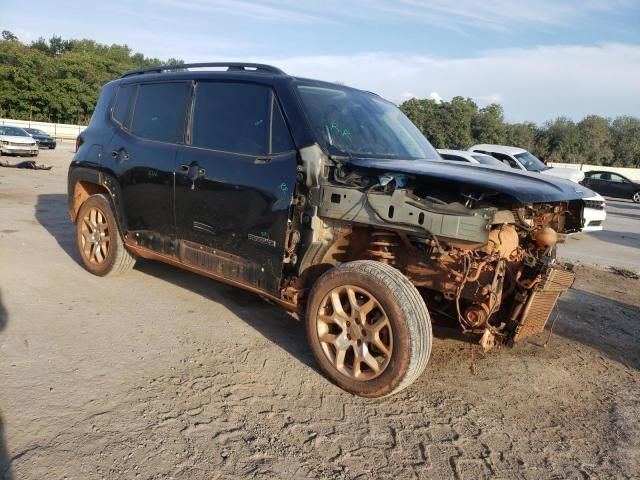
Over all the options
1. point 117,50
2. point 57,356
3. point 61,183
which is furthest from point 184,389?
point 117,50

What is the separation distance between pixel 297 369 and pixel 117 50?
100 m

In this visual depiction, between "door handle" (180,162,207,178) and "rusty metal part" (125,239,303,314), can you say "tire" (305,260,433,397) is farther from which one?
"door handle" (180,162,207,178)

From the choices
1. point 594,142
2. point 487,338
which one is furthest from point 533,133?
point 487,338

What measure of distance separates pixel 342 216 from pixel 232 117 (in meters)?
1.33

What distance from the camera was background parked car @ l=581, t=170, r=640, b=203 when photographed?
25.3m

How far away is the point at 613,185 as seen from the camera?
2597 centimetres

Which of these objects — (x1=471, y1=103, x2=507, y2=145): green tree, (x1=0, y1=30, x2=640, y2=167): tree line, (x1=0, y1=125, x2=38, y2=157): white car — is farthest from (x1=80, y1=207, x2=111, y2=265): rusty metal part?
(x1=471, y1=103, x2=507, y2=145): green tree

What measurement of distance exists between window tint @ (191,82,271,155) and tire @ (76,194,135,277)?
5.05 ft

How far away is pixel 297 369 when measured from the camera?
3.70 metres

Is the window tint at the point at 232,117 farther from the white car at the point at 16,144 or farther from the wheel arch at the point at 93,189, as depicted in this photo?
the white car at the point at 16,144

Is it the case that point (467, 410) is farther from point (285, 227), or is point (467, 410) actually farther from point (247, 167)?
point (247, 167)

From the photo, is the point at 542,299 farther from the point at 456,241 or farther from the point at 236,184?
the point at 236,184

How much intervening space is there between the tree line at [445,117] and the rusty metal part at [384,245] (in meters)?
46.1

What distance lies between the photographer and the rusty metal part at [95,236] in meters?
5.40
